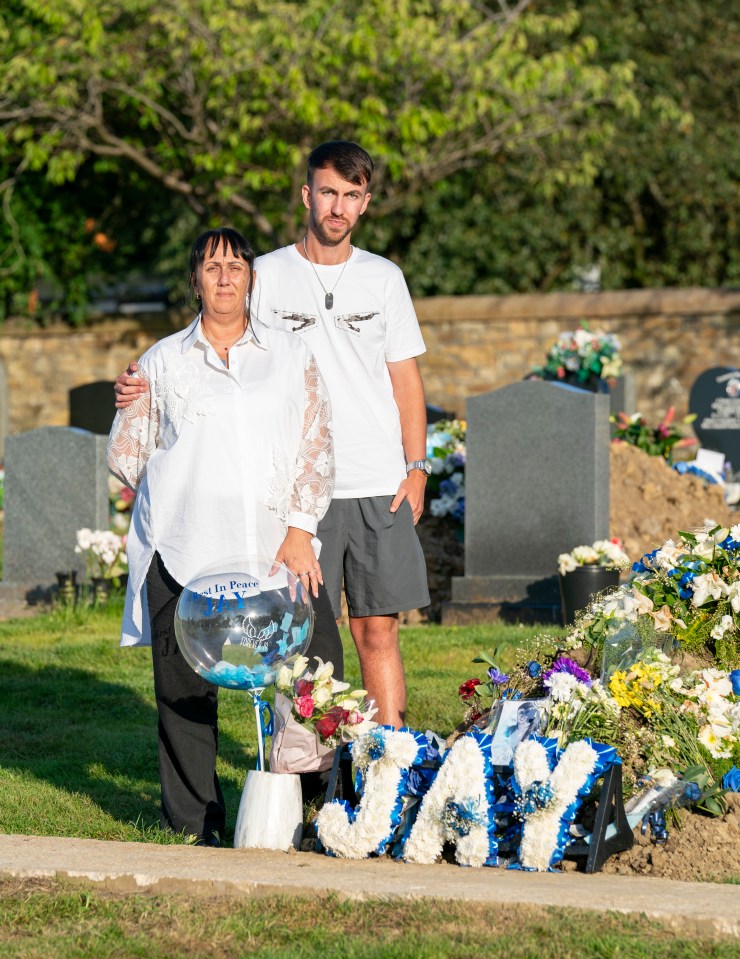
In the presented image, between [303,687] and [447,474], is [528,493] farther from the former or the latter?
[303,687]

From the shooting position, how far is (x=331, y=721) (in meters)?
3.91

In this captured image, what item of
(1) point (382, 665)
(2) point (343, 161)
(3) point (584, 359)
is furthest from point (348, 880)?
(3) point (584, 359)

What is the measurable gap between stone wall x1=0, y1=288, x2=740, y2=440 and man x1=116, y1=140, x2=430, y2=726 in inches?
494

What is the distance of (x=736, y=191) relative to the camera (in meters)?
18.8

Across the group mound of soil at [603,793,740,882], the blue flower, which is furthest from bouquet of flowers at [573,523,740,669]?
mound of soil at [603,793,740,882]

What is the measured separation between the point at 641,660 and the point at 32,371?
1647 centimetres

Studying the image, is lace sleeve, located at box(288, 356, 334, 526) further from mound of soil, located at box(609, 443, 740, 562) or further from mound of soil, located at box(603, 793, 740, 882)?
mound of soil, located at box(609, 443, 740, 562)

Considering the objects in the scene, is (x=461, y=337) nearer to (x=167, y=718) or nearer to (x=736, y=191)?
(x=736, y=191)

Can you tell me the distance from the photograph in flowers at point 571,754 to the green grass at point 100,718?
729 millimetres

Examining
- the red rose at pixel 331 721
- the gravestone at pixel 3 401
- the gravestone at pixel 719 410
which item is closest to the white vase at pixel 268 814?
the red rose at pixel 331 721

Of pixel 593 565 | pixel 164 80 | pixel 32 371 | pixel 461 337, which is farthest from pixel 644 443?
pixel 32 371

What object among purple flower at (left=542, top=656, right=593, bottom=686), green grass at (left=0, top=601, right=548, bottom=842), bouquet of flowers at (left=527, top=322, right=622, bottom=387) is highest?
bouquet of flowers at (left=527, top=322, right=622, bottom=387)

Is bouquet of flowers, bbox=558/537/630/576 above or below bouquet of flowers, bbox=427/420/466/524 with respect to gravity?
below

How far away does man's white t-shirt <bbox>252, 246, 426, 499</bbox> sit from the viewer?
172 inches
